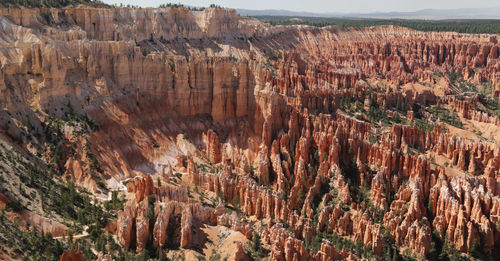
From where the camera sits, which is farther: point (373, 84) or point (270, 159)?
point (373, 84)

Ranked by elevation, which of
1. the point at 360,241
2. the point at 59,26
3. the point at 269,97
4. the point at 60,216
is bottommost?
the point at 360,241

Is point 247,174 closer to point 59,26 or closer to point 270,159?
point 270,159

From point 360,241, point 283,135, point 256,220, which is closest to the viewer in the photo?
point 360,241

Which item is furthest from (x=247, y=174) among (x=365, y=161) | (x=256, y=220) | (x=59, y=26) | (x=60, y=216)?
(x=59, y=26)

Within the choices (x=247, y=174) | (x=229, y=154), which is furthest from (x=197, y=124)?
(x=247, y=174)

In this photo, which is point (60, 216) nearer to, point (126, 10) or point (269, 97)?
point (269, 97)

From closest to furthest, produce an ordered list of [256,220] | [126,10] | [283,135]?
[256,220] → [283,135] → [126,10]

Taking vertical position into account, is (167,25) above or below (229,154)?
above
